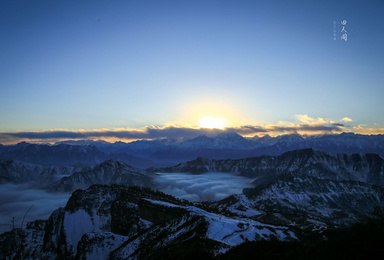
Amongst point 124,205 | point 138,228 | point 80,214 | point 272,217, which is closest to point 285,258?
point 138,228

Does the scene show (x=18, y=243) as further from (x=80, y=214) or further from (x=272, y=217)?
(x=272, y=217)

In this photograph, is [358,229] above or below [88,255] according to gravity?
above

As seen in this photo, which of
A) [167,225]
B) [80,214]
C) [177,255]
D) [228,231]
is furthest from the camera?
[80,214]

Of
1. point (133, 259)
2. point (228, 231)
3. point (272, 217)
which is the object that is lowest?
point (272, 217)

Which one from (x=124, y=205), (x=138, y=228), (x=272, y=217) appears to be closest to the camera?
(x=138, y=228)

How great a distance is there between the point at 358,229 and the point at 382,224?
342 cm

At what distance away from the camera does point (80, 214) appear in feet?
399

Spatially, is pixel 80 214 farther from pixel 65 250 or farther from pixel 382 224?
pixel 382 224

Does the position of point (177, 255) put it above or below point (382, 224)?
below

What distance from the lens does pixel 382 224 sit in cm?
2902

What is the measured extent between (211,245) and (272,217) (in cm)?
13342

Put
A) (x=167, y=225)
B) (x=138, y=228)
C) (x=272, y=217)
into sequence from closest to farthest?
(x=167, y=225), (x=138, y=228), (x=272, y=217)

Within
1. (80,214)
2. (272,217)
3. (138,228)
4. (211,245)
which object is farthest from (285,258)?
(272,217)

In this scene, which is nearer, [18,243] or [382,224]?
[382,224]
